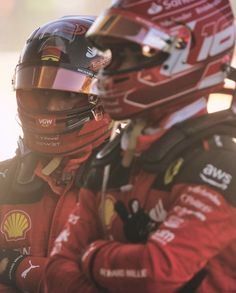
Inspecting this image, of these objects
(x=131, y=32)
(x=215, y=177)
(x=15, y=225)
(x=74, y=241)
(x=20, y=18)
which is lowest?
(x=15, y=225)

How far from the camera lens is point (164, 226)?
5.64ft

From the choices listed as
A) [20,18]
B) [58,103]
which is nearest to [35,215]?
[58,103]

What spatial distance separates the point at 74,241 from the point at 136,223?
8.8 inches

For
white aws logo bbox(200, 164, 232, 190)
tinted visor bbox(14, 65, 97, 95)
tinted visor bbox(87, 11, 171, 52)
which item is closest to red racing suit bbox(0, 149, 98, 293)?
tinted visor bbox(14, 65, 97, 95)

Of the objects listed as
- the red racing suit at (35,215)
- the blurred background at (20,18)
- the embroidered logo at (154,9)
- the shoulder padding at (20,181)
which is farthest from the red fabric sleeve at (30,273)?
the blurred background at (20,18)

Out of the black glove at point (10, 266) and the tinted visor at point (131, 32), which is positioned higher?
the tinted visor at point (131, 32)

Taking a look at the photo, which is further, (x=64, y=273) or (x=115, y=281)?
(x=64, y=273)

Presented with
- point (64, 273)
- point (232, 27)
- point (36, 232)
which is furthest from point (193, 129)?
point (36, 232)

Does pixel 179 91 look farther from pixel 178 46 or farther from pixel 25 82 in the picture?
pixel 25 82

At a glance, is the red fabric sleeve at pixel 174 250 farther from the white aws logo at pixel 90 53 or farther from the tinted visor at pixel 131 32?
the white aws logo at pixel 90 53

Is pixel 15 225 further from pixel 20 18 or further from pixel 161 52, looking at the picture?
pixel 20 18

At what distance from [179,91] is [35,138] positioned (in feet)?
3.10

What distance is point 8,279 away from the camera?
8.32ft

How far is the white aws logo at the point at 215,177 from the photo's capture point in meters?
1.73
